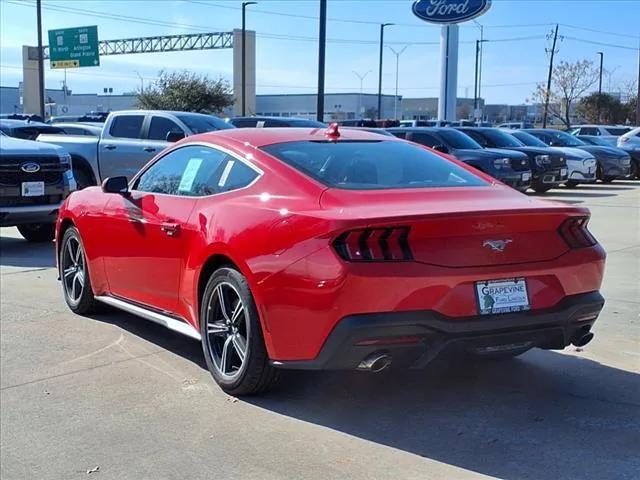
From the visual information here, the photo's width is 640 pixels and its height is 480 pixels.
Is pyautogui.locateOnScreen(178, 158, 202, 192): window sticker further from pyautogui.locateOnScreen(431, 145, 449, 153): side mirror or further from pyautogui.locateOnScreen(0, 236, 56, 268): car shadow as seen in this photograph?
pyautogui.locateOnScreen(431, 145, 449, 153): side mirror

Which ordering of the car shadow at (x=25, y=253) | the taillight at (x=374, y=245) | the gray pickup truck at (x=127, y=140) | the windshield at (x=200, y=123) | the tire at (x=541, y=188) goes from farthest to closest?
the tire at (x=541, y=188)
the gray pickup truck at (x=127, y=140)
the windshield at (x=200, y=123)
the car shadow at (x=25, y=253)
the taillight at (x=374, y=245)

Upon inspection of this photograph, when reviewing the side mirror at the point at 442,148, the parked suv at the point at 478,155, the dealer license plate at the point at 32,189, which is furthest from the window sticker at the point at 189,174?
the side mirror at the point at 442,148

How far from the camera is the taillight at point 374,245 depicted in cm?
402

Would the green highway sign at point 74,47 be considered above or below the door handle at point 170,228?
above

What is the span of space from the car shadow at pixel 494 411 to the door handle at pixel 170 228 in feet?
3.18

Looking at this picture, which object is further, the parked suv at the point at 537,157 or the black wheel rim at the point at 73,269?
the parked suv at the point at 537,157

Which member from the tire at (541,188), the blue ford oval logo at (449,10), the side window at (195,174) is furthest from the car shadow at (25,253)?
the blue ford oval logo at (449,10)

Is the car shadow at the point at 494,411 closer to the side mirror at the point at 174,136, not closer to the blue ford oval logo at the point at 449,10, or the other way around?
the side mirror at the point at 174,136

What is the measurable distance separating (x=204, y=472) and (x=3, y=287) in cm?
526

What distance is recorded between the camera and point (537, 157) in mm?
19188

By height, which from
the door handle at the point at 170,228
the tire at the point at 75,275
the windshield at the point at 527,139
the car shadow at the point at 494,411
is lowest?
the car shadow at the point at 494,411

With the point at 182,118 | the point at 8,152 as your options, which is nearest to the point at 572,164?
the point at 182,118

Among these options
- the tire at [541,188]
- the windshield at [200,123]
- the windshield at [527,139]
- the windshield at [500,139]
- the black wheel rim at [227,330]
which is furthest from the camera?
the windshield at [527,139]

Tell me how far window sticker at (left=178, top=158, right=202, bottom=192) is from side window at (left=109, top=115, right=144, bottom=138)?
9602 millimetres
